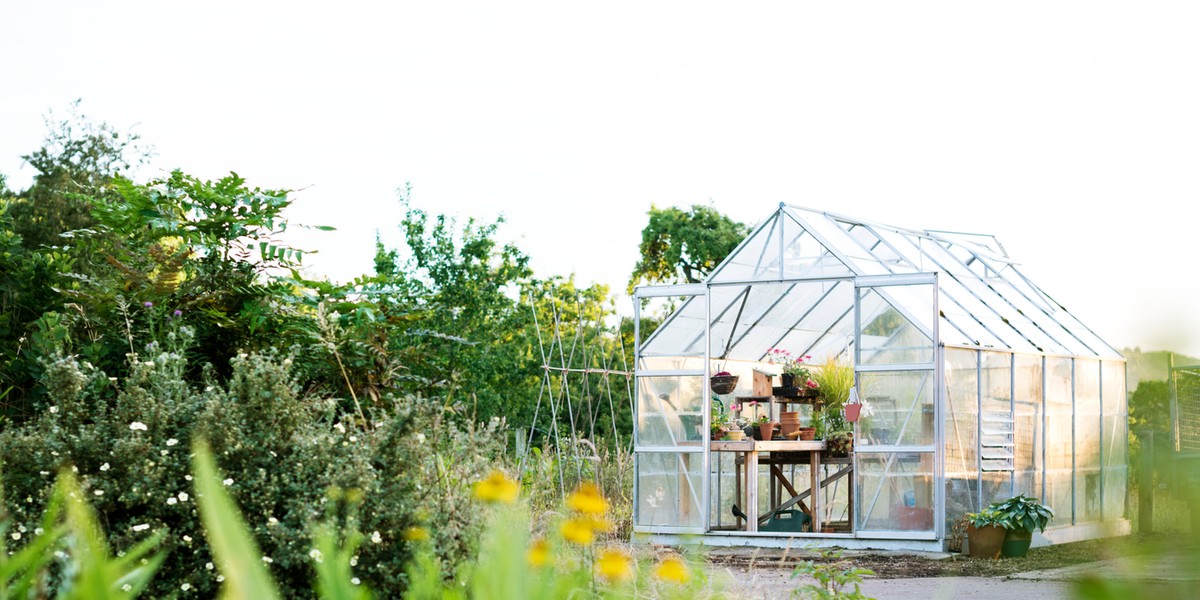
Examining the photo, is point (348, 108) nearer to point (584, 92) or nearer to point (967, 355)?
point (584, 92)

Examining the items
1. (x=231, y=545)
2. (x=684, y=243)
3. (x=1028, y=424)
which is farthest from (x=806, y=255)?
(x=684, y=243)

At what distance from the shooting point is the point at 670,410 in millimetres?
11867

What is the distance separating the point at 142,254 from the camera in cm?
580

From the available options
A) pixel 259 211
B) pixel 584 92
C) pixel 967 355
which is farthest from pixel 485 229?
pixel 259 211

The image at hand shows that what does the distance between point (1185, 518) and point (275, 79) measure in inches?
452

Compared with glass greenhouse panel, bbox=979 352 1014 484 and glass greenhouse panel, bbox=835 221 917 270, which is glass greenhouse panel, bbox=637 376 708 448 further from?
glass greenhouse panel, bbox=979 352 1014 484

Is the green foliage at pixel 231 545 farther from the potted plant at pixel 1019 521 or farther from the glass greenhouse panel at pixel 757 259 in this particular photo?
the glass greenhouse panel at pixel 757 259

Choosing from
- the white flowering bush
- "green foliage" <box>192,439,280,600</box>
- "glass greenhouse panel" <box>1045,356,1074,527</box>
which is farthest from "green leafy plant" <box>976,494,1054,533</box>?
Answer: "green foliage" <box>192,439,280,600</box>

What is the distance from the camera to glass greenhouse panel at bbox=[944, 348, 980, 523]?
10539 millimetres

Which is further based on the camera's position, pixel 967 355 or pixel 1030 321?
pixel 1030 321

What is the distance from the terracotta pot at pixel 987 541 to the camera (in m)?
9.99

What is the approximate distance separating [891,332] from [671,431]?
7.84 ft

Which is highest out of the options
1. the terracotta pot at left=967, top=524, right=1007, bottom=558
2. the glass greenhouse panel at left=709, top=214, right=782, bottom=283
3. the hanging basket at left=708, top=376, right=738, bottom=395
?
the glass greenhouse panel at left=709, top=214, right=782, bottom=283

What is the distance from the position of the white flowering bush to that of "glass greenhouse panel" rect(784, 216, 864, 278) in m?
7.40
